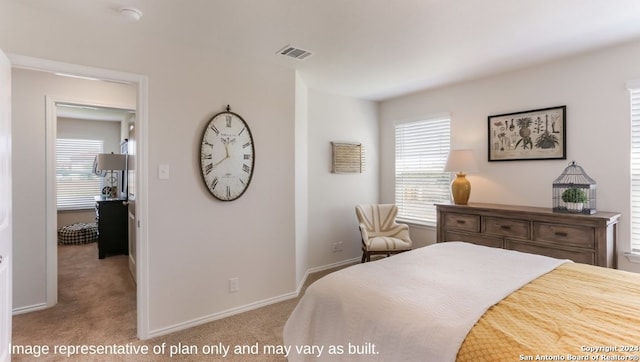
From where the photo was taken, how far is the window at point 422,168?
4031 millimetres

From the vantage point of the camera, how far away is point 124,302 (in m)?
3.08

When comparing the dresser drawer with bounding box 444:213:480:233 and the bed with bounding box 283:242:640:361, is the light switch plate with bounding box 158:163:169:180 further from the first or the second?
the dresser drawer with bounding box 444:213:480:233

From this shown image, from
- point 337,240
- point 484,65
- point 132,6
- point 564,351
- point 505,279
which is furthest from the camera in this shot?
point 337,240

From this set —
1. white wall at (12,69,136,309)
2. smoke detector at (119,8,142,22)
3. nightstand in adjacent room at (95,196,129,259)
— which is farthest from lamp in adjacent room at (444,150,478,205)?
nightstand in adjacent room at (95,196,129,259)

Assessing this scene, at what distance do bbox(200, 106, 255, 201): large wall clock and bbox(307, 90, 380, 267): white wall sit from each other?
1.24m

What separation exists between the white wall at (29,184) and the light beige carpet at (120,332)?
30cm

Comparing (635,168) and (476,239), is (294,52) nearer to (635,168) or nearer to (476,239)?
(476,239)

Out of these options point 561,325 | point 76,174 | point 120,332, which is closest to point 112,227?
point 76,174

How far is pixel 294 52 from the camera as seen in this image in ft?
9.04

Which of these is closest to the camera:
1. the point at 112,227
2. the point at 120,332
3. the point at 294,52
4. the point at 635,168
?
the point at 120,332

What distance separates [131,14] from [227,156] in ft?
3.96

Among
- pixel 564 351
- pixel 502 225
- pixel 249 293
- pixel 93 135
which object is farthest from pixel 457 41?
pixel 93 135

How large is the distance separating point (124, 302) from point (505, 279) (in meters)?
3.29

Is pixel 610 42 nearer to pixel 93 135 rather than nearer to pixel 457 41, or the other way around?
pixel 457 41
